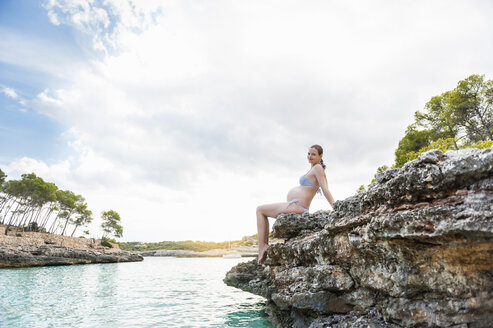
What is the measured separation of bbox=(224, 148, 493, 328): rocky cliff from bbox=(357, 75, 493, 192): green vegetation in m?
22.9

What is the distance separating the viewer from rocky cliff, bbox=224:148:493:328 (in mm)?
3061

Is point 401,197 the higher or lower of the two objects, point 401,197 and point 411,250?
the higher

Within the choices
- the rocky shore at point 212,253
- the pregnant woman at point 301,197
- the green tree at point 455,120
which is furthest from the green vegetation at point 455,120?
the rocky shore at point 212,253

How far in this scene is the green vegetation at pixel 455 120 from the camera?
84.4 ft

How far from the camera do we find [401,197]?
3848 mm

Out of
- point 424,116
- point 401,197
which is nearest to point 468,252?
point 401,197

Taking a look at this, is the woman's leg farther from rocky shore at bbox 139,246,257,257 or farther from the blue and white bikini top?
rocky shore at bbox 139,246,257,257

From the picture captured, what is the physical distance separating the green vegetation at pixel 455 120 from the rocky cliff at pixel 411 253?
22.9m

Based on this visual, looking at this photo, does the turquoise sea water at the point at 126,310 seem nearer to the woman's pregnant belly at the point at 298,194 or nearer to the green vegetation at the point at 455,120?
the woman's pregnant belly at the point at 298,194

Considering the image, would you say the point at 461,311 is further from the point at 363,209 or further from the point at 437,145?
the point at 437,145

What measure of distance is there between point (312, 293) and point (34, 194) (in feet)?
217

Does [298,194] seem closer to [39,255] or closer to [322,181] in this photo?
[322,181]

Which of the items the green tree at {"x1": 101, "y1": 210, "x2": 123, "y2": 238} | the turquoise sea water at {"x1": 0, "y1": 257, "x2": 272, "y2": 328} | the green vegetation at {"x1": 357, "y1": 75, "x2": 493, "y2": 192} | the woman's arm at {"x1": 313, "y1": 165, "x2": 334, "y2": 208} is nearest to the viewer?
the woman's arm at {"x1": 313, "y1": 165, "x2": 334, "y2": 208}

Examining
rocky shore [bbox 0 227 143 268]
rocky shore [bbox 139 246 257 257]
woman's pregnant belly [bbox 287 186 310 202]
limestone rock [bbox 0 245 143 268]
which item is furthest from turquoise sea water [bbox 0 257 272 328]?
rocky shore [bbox 139 246 257 257]
